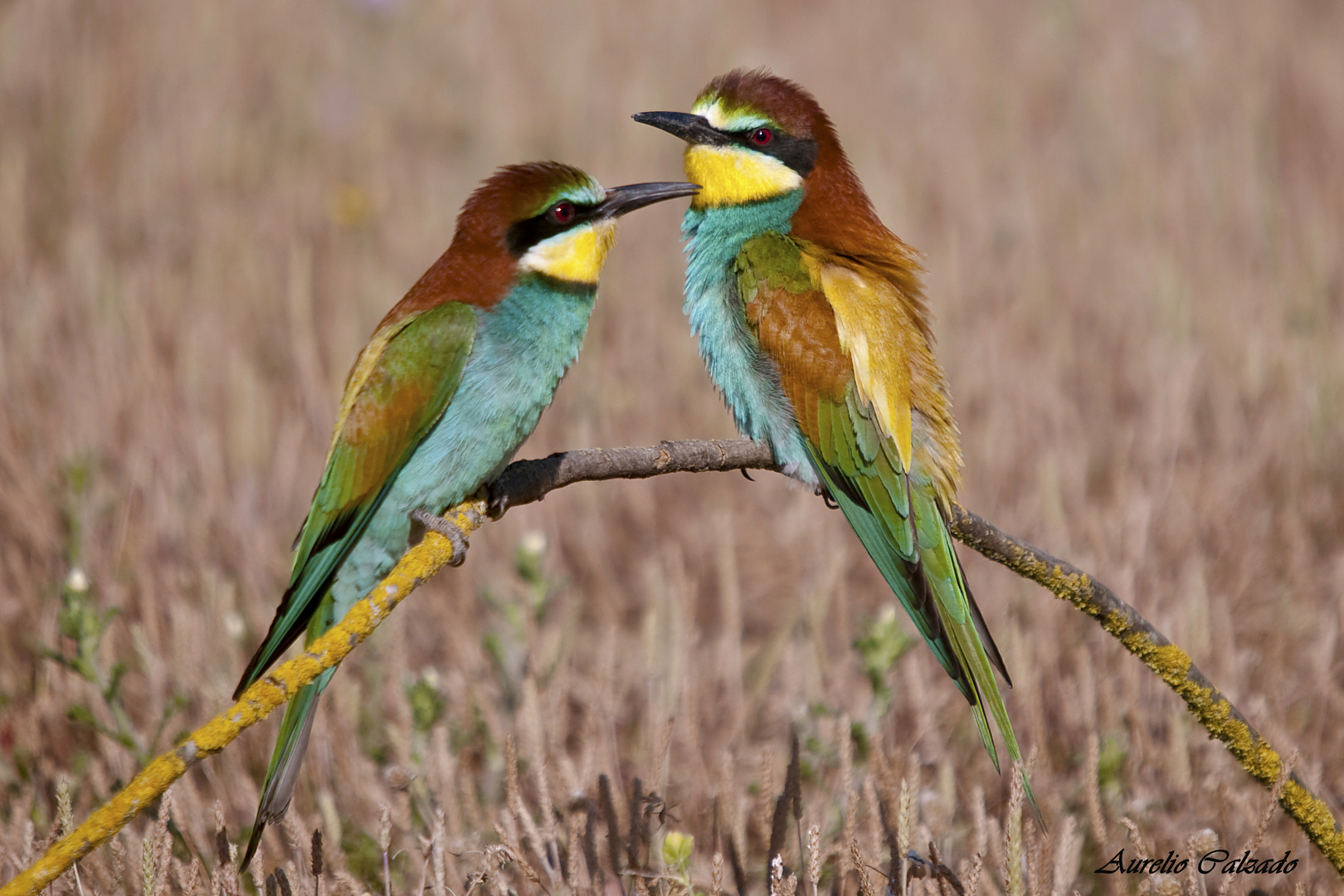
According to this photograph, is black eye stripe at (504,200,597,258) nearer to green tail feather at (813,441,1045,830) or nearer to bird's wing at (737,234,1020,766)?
bird's wing at (737,234,1020,766)

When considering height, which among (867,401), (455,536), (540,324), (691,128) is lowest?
(455,536)

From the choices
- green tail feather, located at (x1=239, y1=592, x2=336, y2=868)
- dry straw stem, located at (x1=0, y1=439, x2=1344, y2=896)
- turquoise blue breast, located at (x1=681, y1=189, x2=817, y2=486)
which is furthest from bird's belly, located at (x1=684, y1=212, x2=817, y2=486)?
green tail feather, located at (x1=239, y1=592, x2=336, y2=868)

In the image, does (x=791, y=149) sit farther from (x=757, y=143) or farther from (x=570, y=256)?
(x=570, y=256)

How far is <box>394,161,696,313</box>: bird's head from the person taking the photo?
229 centimetres

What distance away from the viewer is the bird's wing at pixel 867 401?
2.12m

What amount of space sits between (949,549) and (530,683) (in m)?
0.87

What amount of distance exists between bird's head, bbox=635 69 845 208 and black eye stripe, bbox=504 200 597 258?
36 centimetres

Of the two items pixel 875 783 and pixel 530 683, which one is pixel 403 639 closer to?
pixel 530 683

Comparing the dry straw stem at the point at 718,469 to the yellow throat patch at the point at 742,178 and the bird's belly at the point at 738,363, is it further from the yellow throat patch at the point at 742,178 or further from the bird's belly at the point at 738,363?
the yellow throat patch at the point at 742,178

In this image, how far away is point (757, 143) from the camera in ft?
8.61

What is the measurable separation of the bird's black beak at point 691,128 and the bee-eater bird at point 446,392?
417 millimetres

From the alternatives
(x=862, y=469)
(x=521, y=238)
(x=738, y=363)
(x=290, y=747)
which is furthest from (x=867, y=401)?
(x=290, y=747)

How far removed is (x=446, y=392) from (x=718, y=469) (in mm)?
593

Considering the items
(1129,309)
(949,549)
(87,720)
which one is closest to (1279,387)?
(1129,309)
